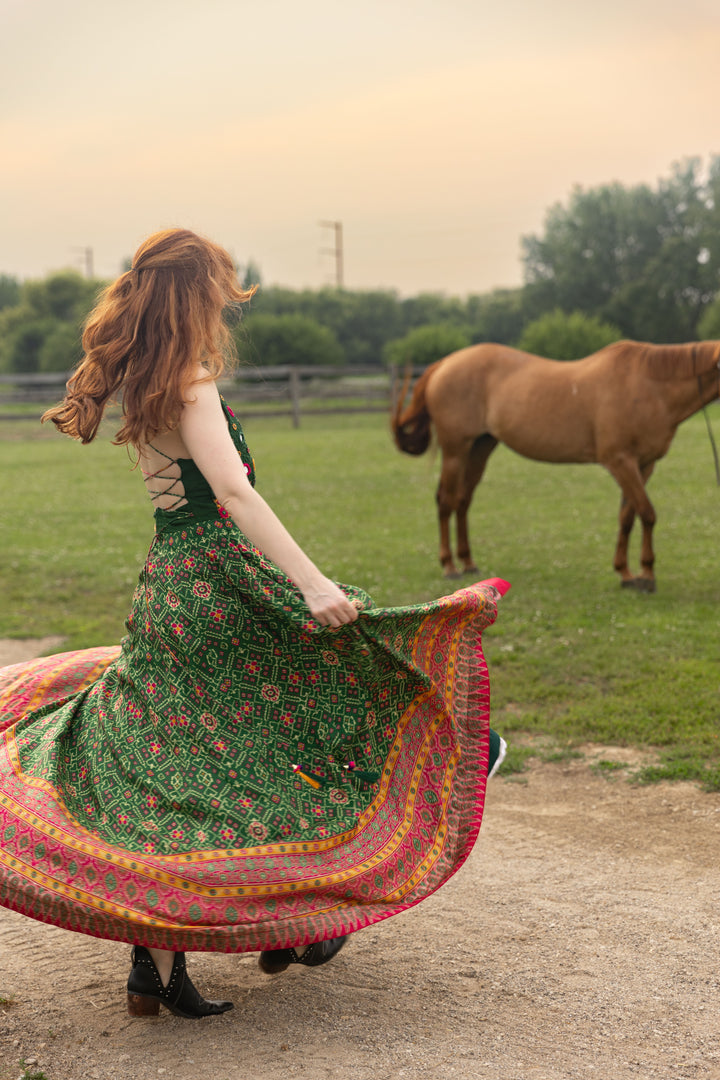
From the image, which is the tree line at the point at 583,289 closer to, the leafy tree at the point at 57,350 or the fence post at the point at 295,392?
the leafy tree at the point at 57,350

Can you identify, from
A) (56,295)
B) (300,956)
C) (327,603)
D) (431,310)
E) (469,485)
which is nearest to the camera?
(327,603)

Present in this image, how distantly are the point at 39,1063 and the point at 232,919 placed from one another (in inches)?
28.7

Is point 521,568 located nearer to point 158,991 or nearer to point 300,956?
point 300,956

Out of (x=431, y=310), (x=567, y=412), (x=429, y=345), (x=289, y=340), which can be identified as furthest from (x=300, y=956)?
(x=431, y=310)

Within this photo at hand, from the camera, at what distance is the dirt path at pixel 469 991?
8.84 ft

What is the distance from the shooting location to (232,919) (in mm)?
2535

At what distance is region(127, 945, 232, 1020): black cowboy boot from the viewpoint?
9.30 ft

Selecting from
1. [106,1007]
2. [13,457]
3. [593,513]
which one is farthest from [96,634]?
[13,457]

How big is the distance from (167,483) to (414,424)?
744cm

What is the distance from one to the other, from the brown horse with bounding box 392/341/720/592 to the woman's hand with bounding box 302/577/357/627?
246 inches

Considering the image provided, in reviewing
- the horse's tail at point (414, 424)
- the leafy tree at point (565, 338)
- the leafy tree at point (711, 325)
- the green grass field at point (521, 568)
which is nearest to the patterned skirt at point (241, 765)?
the green grass field at point (521, 568)

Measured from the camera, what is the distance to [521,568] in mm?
9922

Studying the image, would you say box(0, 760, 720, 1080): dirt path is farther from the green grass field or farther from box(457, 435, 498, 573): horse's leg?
box(457, 435, 498, 573): horse's leg

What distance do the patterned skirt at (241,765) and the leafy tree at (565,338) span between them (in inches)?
1632
